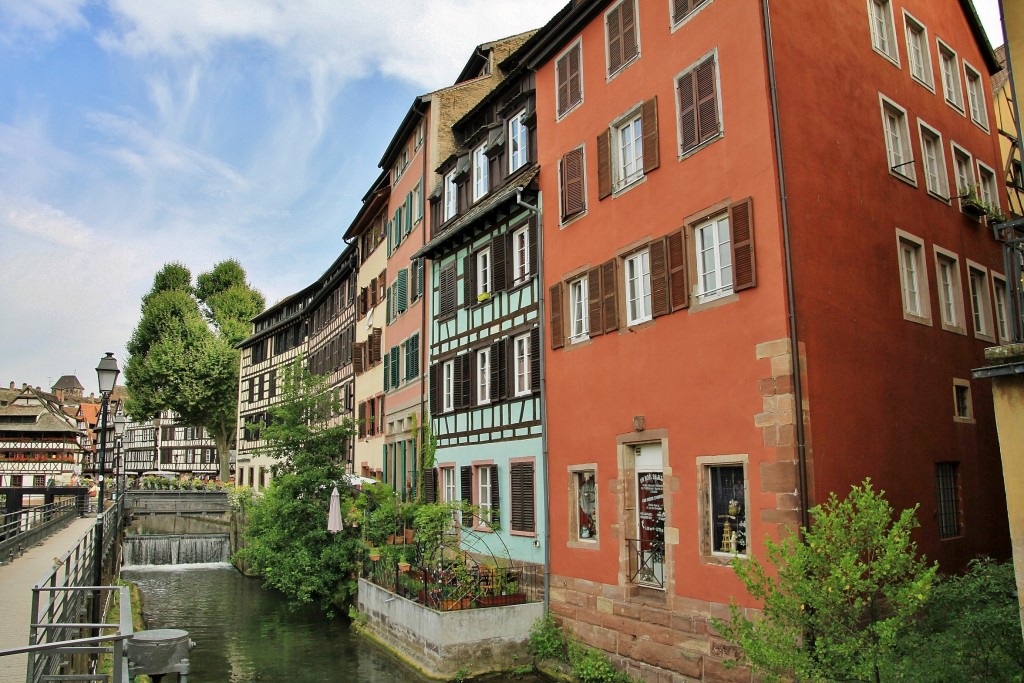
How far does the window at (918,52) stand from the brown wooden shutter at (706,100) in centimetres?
479

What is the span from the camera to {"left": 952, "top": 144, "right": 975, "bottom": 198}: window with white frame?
16.4m

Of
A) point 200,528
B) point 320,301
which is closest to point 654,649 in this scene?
point 320,301

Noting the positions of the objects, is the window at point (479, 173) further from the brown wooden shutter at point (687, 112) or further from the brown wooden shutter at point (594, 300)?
the brown wooden shutter at point (687, 112)

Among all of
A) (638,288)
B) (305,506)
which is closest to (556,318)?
(638,288)

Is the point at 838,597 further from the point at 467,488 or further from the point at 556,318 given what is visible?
the point at 467,488

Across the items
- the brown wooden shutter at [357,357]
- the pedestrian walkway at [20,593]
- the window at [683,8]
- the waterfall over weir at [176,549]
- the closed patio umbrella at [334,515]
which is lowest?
the waterfall over weir at [176,549]

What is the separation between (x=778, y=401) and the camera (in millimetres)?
11695

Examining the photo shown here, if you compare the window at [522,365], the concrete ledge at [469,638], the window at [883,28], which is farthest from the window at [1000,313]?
the concrete ledge at [469,638]

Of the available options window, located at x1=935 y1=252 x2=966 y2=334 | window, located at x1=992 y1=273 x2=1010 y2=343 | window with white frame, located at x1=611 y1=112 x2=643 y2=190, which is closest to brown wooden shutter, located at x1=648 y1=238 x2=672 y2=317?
window with white frame, located at x1=611 y1=112 x2=643 y2=190

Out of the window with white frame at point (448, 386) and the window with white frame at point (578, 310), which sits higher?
the window with white frame at point (578, 310)

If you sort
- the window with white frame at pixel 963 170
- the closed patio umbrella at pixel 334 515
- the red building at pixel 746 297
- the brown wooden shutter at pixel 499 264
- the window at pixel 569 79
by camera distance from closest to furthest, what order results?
the red building at pixel 746 297 < the window with white frame at pixel 963 170 < the window at pixel 569 79 < the brown wooden shutter at pixel 499 264 < the closed patio umbrella at pixel 334 515

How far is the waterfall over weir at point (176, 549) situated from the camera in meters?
41.6

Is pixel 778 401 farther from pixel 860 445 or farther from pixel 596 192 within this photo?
pixel 596 192

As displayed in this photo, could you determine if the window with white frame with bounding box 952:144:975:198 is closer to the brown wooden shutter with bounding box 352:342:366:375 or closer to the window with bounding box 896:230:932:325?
the window with bounding box 896:230:932:325
